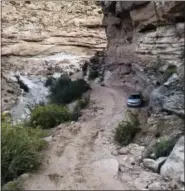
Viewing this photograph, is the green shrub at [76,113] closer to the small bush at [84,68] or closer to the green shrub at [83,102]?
the green shrub at [83,102]

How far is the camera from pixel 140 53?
36.5 feet

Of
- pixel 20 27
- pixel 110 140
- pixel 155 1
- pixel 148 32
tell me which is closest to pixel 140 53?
pixel 148 32

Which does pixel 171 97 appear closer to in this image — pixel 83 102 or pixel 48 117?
pixel 48 117

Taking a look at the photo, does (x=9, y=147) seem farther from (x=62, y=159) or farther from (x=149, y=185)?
(x=149, y=185)

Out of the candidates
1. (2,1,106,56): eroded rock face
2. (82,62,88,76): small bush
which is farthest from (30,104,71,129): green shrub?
(2,1,106,56): eroded rock face

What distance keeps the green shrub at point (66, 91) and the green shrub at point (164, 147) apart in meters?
6.92

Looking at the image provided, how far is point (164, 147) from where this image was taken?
6.70m

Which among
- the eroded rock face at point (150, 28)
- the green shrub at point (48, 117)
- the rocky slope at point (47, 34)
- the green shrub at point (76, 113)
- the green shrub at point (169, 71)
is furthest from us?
the rocky slope at point (47, 34)

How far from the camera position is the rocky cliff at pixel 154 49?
7816mm

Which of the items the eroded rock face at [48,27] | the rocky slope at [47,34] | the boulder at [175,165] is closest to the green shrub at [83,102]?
the boulder at [175,165]

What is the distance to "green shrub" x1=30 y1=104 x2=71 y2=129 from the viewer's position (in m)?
10.3

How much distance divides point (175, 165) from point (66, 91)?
829 cm

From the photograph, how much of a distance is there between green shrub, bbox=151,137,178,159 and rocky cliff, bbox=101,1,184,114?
2.36ft

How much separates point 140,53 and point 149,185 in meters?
6.07
